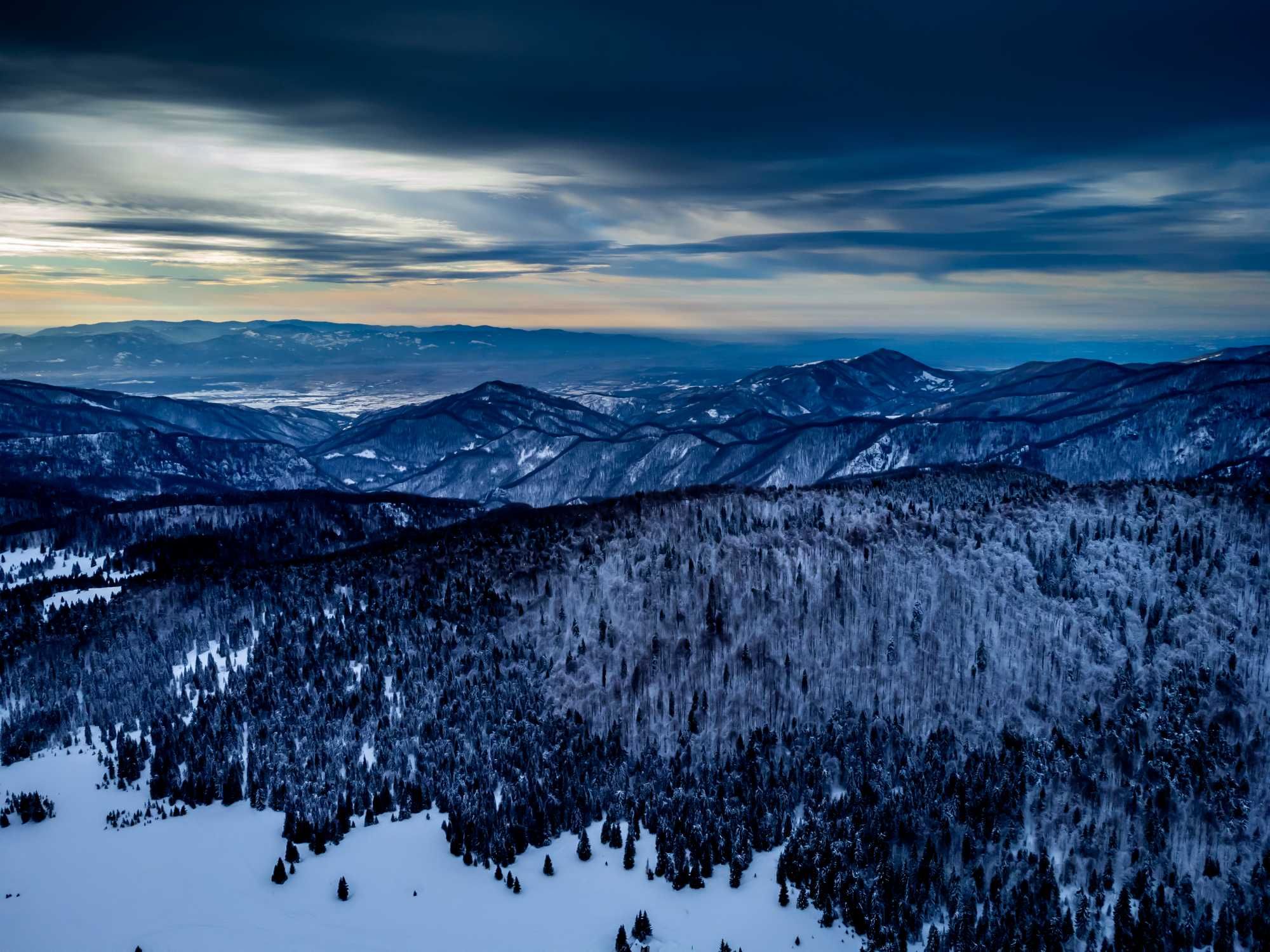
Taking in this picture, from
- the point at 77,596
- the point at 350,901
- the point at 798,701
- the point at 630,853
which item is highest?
the point at 798,701

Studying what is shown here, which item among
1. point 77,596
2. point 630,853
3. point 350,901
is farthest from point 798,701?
point 77,596

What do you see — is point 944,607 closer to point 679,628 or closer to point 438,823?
point 679,628

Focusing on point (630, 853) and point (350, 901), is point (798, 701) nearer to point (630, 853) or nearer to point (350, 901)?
point (630, 853)

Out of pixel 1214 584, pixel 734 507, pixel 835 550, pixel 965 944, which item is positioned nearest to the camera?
pixel 965 944

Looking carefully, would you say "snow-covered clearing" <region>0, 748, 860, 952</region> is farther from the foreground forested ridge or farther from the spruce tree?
the foreground forested ridge

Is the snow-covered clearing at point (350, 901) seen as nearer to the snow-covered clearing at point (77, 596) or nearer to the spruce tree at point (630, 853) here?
the spruce tree at point (630, 853)

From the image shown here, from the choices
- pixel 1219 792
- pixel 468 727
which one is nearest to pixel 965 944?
pixel 1219 792
